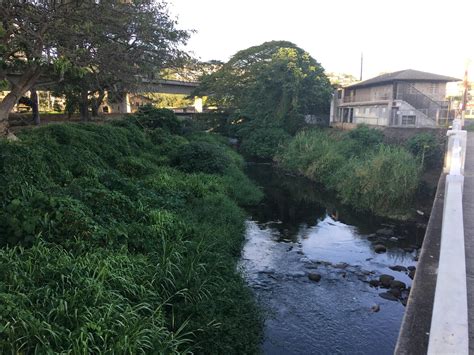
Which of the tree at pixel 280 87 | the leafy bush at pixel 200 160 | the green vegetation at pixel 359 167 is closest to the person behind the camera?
the green vegetation at pixel 359 167

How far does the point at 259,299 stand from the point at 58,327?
6.19 metres

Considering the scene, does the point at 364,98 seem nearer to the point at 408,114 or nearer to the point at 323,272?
the point at 408,114

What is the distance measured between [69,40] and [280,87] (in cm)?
2755

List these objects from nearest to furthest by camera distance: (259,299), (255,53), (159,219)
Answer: (259,299)
(159,219)
(255,53)

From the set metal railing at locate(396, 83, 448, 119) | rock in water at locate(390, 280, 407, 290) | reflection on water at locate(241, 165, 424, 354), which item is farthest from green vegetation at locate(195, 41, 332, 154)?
rock in water at locate(390, 280, 407, 290)

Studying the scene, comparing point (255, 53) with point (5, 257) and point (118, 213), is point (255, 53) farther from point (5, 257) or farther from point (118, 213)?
point (5, 257)

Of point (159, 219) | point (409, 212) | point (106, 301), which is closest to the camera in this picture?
point (106, 301)

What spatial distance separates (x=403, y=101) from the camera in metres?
34.1

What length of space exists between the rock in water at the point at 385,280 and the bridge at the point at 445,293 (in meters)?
2.62

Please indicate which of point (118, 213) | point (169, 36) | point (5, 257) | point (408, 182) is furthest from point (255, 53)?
point (5, 257)

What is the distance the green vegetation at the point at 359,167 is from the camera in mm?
20500

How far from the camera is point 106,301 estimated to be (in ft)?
22.4

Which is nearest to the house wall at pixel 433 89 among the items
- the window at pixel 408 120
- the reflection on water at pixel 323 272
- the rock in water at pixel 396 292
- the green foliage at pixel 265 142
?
the window at pixel 408 120

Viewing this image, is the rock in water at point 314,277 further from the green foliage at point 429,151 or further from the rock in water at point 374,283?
the green foliage at point 429,151
